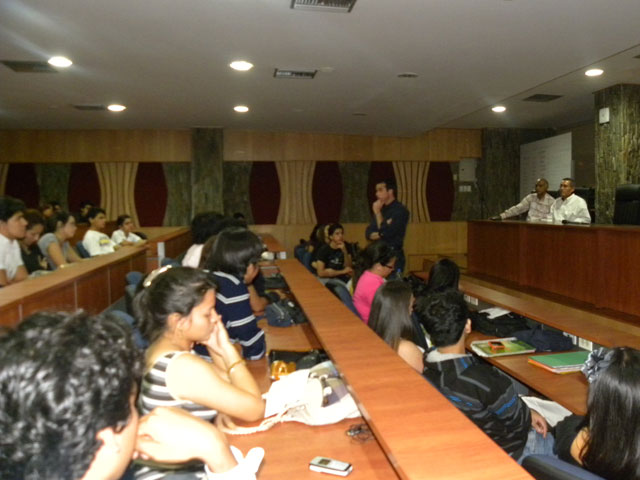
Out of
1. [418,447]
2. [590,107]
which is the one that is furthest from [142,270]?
[590,107]

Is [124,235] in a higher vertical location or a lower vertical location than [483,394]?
higher

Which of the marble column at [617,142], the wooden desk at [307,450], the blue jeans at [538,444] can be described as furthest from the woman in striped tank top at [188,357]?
the marble column at [617,142]

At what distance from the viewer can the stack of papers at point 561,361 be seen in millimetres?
2877

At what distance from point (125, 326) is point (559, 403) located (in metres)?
2.24

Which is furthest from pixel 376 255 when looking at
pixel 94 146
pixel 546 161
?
pixel 94 146

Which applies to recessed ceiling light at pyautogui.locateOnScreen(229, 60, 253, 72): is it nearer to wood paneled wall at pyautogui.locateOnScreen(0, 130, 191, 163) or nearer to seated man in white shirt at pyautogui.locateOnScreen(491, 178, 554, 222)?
seated man in white shirt at pyautogui.locateOnScreen(491, 178, 554, 222)

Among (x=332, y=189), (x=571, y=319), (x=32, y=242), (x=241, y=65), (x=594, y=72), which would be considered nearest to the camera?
(x=571, y=319)

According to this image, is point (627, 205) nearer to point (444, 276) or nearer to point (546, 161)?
point (444, 276)

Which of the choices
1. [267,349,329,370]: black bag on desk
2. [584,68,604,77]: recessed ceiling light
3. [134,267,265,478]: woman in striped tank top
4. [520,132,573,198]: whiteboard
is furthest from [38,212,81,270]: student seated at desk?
[520,132,573,198]: whiteboard

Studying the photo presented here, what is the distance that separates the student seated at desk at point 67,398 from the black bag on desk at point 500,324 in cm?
324

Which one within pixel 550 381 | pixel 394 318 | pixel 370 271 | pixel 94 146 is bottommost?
pixel 550 381

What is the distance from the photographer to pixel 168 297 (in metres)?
1.74

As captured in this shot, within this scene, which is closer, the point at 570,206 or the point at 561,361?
the point at 561,361

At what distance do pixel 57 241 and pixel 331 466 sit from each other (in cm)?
436
